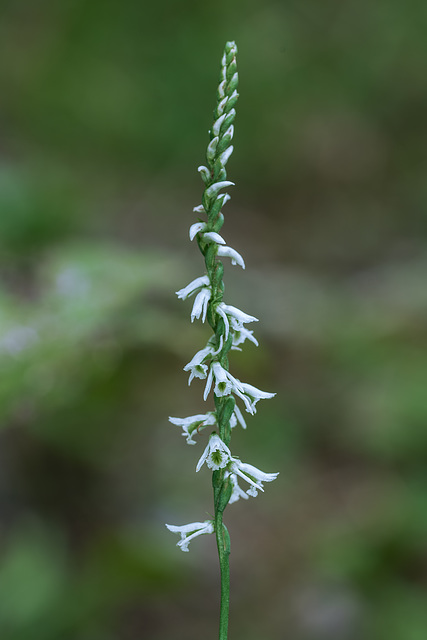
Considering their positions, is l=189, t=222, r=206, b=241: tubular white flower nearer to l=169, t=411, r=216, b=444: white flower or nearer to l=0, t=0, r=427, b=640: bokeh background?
l=169, t=411, r=216, b=444: white flower

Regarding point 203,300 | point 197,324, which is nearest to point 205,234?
point 203,300

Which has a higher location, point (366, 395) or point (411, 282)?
point (411, 282)

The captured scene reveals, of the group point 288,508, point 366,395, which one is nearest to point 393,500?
point 288,508

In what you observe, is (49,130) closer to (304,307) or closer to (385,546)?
(304,307)

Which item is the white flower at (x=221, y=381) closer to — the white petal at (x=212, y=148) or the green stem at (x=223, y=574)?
the green stem at (x=223, y=574)

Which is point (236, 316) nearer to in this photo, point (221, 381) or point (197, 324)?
point (221, 381)

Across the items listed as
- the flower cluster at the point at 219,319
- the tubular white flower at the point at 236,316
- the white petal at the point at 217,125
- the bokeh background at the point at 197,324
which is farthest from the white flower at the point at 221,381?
the bokeh background at the point at 197,324

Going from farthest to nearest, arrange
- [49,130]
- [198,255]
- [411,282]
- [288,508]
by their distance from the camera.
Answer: [49,130]
[198,255]
[411,282]
[288,508]
